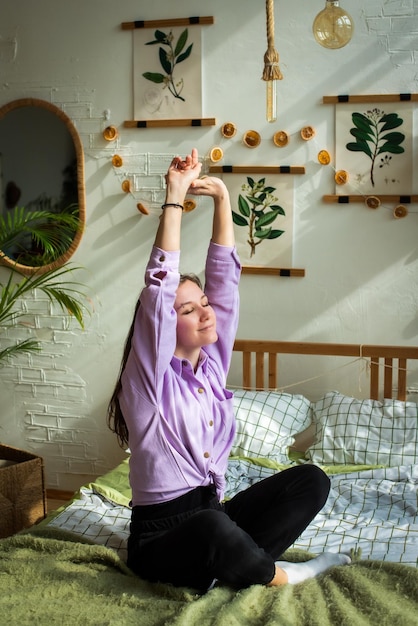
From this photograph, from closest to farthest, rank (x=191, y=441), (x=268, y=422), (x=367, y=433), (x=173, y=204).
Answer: (x=173, y=204), (x=191, y=441), (x=367, y=433), (x=268, y=422)

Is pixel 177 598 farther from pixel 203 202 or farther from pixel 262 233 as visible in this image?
pixel 203 202

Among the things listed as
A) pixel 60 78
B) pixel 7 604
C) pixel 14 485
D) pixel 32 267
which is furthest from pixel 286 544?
pixel 60 78

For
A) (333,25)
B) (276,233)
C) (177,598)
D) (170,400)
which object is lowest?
(177,598)

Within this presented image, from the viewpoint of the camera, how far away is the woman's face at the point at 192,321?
212 centimetres

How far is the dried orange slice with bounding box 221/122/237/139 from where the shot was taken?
11.8 ft

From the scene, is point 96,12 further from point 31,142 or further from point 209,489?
point 209,489

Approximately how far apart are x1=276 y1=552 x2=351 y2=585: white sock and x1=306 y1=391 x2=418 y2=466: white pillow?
879 mm

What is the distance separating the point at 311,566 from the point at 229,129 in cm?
204

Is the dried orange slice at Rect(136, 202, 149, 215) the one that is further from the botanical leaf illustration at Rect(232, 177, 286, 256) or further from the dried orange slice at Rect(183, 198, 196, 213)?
the botanical leaf illustration at Rect(232, 177, 286, 256)

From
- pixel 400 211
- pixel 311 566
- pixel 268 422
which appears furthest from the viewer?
pixel 400 211

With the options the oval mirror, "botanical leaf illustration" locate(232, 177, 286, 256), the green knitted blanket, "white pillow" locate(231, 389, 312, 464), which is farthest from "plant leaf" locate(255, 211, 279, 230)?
the green knitted blanket

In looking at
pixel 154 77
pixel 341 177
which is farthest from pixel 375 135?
pixel 154 77

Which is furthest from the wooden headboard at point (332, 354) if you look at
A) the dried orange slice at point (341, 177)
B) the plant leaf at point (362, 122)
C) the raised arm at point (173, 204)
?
the raised arm at point (173, 204)

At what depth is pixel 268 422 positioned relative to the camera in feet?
10.9
